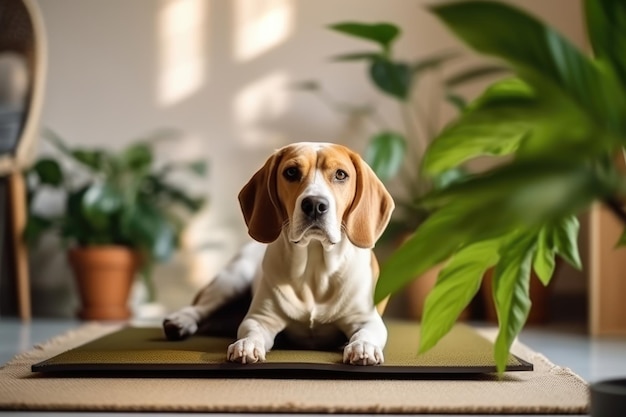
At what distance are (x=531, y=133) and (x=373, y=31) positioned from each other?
2364 millimetres

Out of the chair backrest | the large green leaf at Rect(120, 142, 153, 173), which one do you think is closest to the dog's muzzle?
the large green leaf at Rect(120, 142, 153, 173)

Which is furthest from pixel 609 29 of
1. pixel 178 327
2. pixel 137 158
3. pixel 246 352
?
pixel 137 158

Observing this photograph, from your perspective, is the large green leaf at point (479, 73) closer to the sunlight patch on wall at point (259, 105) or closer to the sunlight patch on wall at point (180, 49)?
the sunlight patch on wall at point (259, 105)

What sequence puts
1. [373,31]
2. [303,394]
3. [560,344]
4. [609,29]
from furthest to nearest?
[373,31] < [560,344] < [303,394] < [609,29]

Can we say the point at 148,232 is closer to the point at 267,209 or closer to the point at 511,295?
the point at 267,209

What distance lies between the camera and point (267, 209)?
2.37 metres

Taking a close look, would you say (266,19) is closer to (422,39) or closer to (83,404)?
(422,39)

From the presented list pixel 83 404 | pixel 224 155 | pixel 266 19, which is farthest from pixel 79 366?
pixel 266 19

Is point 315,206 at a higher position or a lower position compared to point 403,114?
lower

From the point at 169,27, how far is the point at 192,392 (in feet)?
9.39

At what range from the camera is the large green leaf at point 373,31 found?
12.0ft

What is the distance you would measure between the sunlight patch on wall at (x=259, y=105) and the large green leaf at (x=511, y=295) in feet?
9.06

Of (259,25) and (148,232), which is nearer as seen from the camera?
(148,232)

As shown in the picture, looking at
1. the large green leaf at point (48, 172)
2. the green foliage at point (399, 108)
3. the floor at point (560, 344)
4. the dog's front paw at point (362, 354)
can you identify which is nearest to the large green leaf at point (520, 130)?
the dog's front paw at point (362, 354)
